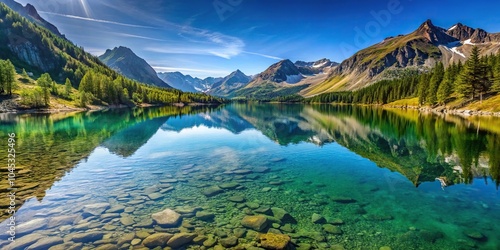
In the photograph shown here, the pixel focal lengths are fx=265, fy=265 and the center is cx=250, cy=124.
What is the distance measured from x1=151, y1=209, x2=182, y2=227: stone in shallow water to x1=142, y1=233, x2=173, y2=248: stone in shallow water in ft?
5.22

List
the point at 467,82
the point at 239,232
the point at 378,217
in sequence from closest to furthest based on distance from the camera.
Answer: the point at 239,232
the point at 378,217
the point at 467,82

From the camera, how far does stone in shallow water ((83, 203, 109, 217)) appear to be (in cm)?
1859

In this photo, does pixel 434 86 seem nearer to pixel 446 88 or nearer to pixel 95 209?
pixel 446 88

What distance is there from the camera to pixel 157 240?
14.9 m

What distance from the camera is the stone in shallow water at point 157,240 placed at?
14540 millimetres

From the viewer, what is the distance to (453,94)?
433ft

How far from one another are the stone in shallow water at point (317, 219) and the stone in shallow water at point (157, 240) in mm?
9462

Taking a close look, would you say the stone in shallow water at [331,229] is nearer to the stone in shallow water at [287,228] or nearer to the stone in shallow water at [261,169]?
the stone in shallow water at [287,228]

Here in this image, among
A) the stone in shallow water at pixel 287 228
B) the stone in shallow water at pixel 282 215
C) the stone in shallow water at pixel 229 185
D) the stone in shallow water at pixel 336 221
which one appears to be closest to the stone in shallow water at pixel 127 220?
the stone in shallow water at pixel 229 185

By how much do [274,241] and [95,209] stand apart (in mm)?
13414

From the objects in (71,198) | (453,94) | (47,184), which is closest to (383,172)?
(71,198)

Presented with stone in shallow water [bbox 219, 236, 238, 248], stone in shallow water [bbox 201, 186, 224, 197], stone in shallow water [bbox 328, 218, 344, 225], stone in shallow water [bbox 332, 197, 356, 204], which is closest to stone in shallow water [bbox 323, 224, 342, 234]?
stone in shallow water [bbox 328, 218, 344, 225]

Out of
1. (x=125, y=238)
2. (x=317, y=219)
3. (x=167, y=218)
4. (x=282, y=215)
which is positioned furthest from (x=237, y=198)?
(x=125, y=238)

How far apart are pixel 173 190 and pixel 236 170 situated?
9288 millimetres
